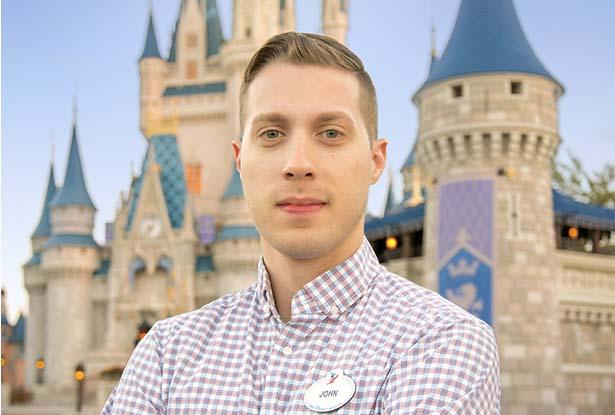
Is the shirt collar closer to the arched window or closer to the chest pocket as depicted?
the chest pocket

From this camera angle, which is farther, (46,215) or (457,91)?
(46,215)

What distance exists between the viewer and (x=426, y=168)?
22.8 meters

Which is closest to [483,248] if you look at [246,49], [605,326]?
[605,326]

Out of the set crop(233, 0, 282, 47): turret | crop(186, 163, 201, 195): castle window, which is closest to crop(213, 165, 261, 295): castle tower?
crop(186, 163, 201, 195): castle window

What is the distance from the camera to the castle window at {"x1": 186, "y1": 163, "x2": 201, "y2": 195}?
42625 mm

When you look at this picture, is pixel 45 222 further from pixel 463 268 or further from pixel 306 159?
pixel 306 159

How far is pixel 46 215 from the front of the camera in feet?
149

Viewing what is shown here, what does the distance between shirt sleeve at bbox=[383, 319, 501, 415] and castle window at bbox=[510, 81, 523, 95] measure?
20.3 m

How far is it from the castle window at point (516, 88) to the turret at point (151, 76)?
77.1 feet

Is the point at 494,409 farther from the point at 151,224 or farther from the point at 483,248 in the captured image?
the point at 151,224

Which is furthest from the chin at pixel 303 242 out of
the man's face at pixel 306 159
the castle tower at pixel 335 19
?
the castle tower at pixel 335 19

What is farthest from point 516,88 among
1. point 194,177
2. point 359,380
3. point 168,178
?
point 194,177

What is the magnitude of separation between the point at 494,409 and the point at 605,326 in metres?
22.6

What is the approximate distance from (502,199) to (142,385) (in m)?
19.5
